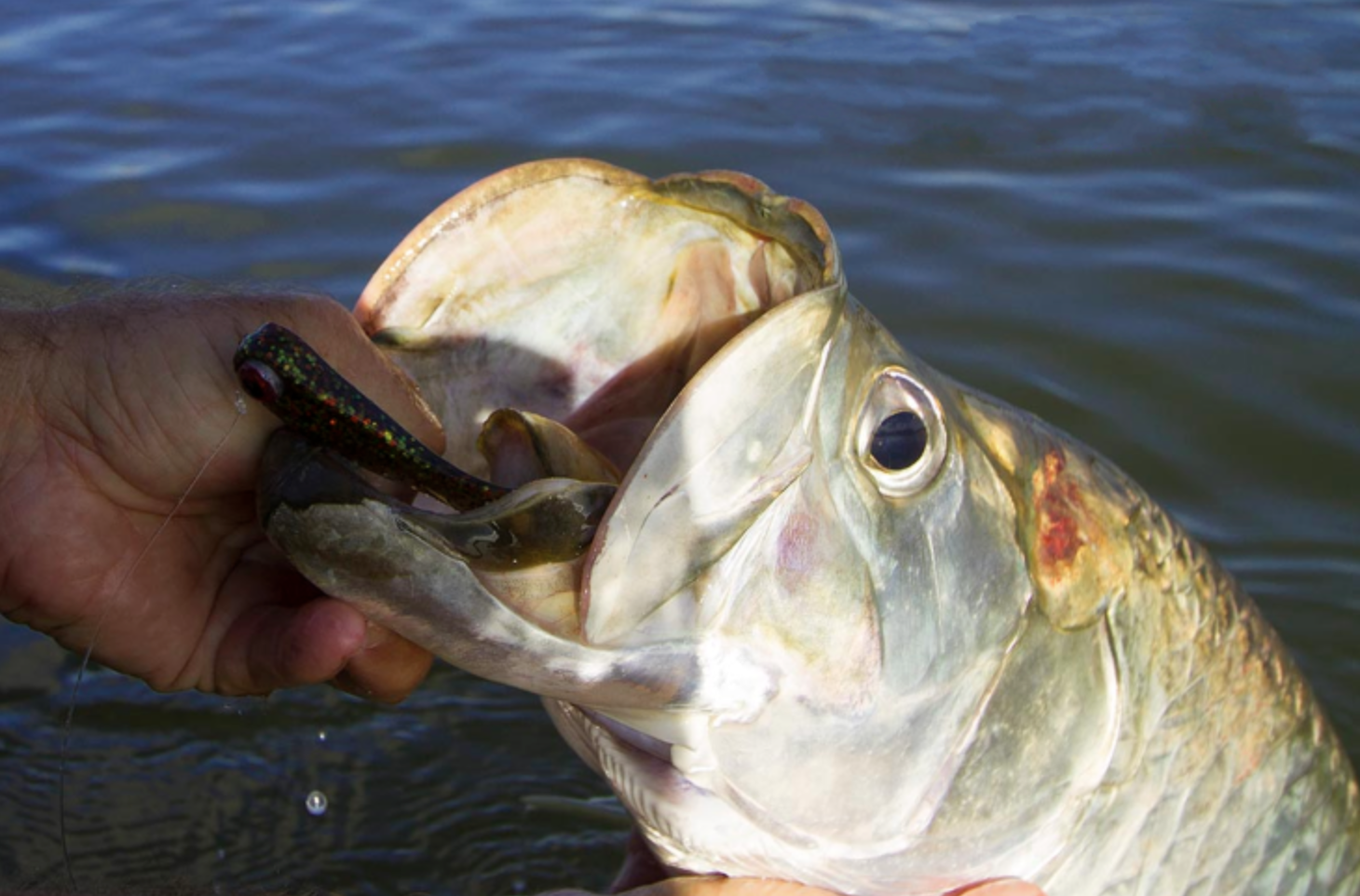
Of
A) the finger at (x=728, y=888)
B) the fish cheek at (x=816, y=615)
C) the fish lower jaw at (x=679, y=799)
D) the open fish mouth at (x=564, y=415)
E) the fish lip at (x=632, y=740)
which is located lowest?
the finger at (x=728, y=888)

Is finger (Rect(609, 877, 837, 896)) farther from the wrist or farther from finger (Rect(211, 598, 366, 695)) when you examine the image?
the wrist

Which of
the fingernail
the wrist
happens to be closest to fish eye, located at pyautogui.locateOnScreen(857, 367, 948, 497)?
the fingernail

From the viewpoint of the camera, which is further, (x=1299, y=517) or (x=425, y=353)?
(x=1299, y=517)

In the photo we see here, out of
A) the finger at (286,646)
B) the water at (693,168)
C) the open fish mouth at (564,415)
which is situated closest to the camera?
the open fish mouth at (564,415)

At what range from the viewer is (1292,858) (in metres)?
2.50

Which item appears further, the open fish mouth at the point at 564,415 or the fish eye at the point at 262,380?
the fish eye at the point at 262,380

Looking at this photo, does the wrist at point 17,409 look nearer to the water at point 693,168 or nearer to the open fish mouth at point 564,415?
the open fish mouth at point 564,415

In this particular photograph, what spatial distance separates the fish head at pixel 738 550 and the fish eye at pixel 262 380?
0.16m

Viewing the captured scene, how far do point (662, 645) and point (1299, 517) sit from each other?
10.9ft

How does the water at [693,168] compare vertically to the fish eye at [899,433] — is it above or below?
below

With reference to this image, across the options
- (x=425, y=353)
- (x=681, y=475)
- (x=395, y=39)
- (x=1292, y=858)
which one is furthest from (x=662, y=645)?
(x=395, y=39)

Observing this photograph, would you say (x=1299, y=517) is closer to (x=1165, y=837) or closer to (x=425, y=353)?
(x=1165, y=837)

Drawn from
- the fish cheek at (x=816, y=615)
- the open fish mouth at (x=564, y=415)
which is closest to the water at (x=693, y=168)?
the open fish mouth at (x=564, y=415)

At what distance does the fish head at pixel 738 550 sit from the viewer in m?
1.63
